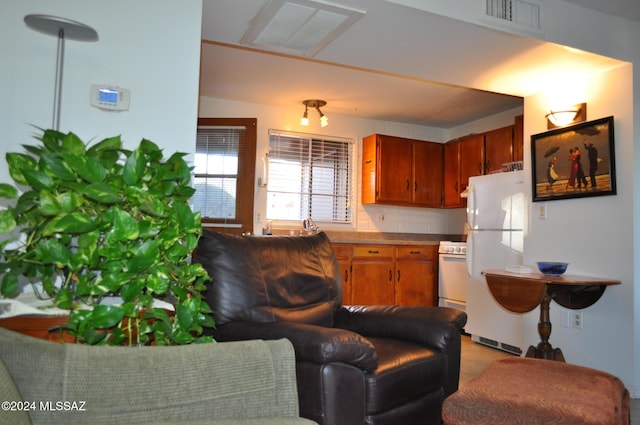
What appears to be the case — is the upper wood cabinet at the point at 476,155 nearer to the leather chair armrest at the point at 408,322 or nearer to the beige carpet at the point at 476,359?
the beige carpet at the point at 476,359

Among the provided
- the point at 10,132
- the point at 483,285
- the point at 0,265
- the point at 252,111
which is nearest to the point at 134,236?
the point at 0,265

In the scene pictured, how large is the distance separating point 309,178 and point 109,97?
3.55 m

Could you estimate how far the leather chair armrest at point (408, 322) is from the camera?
218 centimetres

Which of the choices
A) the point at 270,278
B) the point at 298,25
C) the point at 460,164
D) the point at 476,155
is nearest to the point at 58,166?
the point at 270,278

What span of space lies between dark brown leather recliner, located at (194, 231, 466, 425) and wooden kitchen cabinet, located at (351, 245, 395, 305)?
2.29m

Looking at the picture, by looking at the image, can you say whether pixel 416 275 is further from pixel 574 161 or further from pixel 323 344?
pixel 323 344

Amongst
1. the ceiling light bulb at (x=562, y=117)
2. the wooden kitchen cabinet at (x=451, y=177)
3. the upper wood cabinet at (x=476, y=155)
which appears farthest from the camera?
the wooden kitchen cabinet at (x=451, y=177)

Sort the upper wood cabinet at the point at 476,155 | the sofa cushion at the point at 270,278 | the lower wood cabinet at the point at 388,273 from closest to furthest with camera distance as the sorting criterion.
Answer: the sofa cushion at the point at 270,278 < the upper wood cabinet at the point at 476,155 < the lower wood cabinet at the point at 388,273

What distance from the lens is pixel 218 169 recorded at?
4.80 m

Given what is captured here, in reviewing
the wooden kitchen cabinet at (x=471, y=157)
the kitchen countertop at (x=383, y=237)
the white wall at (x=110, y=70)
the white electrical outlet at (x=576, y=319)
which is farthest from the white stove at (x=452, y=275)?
the white wall at (x=110, y=70)

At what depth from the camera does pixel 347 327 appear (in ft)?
8.20

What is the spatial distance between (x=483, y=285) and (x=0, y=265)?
13.0ft

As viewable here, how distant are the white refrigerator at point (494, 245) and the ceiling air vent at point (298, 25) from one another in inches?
85.4

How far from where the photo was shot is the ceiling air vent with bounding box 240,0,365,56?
2.59 metres
